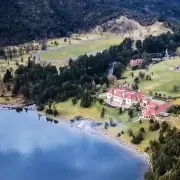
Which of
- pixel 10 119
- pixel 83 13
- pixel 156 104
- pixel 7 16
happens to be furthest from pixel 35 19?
pixel 156 104

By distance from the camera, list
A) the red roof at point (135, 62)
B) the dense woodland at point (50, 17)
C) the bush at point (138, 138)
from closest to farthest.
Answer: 1. the bush at point (138, 138)
2. the red roof at point (135, 62)
3. the dense woodland at point (50, 17)

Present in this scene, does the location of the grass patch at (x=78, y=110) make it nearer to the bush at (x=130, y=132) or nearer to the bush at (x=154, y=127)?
the bush at (x=130, y=132)

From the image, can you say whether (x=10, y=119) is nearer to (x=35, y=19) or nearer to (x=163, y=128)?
(x=163, y=128)

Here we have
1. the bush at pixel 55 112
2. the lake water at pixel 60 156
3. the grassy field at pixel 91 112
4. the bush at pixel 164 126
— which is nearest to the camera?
the lake water at pixel 60 156

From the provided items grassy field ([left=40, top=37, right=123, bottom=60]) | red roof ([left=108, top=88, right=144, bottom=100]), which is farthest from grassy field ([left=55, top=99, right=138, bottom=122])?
grassy field ([left=40, top=37, right=123, bottom=60])

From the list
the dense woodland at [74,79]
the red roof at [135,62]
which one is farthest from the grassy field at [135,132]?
the red roof at [135,62]
